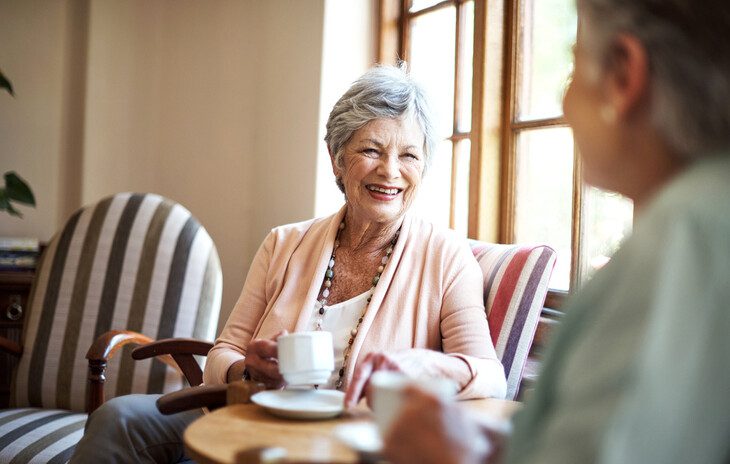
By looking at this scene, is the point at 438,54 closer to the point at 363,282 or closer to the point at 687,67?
the point at 363,282

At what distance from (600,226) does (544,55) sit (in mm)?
601

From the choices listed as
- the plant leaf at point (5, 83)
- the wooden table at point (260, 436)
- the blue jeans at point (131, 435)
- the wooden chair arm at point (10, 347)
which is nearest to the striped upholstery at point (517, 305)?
the wooden table at point (260, 436)

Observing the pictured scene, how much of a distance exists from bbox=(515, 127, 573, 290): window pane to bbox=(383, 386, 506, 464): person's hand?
5.12 ft

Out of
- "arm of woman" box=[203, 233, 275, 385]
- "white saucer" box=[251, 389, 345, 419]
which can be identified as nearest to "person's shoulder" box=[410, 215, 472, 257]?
"arm of woman" box=[203, 233, 275, 385]

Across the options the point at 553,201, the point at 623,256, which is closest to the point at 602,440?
the point at 623,256

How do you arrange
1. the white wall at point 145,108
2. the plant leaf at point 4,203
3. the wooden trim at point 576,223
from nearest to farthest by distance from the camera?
the wooden trim at point 576,223 → the plant leaf at point 4,203 → the white wall at point 145,108

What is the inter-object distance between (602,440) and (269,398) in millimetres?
732

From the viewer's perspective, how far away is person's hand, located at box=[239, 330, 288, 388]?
1.54 m

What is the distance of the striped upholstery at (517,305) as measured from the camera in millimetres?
1822

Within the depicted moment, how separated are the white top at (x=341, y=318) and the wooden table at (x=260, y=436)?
526 millimetres

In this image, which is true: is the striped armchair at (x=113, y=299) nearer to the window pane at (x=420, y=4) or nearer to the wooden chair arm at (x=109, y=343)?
the wooden chair arm at (x=109, y=343)

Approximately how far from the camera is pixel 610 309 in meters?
0.73

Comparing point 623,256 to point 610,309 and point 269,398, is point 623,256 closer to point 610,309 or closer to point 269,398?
point 610,309

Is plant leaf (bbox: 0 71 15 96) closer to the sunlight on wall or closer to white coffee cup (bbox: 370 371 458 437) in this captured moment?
the sunlight on wall
